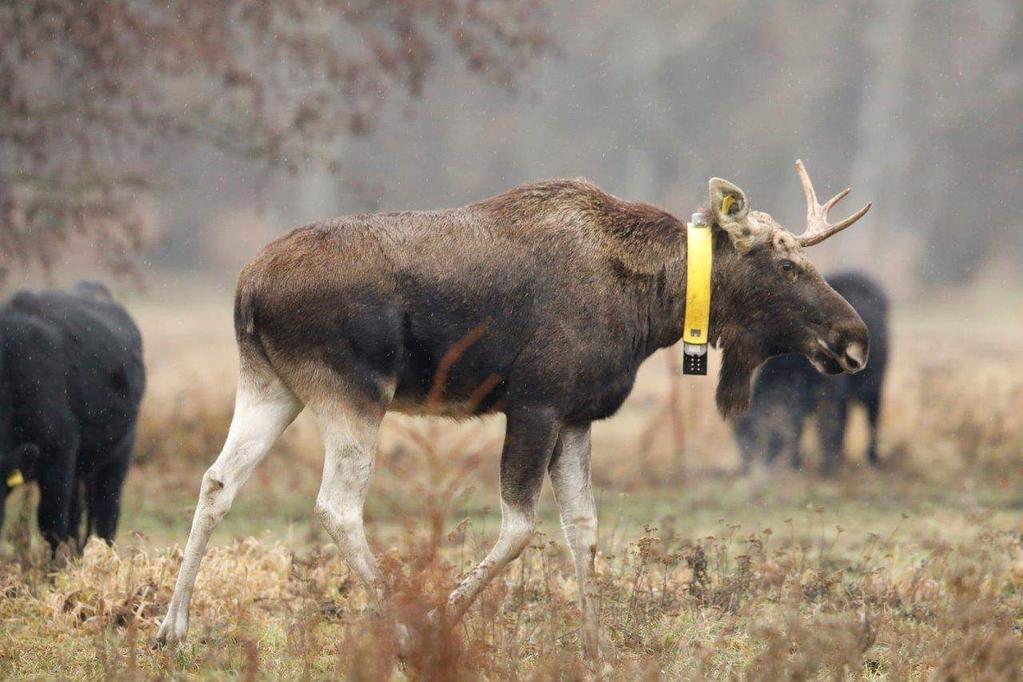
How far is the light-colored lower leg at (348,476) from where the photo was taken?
693 centimetres

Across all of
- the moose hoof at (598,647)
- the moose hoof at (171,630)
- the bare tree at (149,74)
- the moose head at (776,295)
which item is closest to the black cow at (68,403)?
the bare tree at (149,74)

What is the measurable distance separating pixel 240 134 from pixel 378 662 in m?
9.87

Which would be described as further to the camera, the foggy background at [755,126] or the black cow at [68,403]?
the foggy background at [755,126]

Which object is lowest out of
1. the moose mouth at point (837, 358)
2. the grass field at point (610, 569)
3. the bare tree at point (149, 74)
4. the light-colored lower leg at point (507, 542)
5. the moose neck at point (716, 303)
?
the grass field at point (610, 569)

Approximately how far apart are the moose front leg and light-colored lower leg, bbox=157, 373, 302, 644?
109 cm

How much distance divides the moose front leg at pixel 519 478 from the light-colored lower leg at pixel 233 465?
1.09 m

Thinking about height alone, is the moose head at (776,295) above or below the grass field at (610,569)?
above

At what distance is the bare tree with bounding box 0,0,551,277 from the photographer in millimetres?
13023

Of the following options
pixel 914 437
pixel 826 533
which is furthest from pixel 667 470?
pixel 826 533

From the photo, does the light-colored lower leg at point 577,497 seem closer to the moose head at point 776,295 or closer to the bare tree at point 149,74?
the moose head at point 776,295

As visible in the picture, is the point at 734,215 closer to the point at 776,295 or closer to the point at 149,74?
the point at 776,295

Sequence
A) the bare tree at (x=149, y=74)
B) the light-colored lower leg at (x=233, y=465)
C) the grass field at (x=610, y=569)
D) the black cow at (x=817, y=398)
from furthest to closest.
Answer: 1. the black cow at (x=817, y=398)
2. the bare tree at (x=149, y=74)
3. the light-colored lower leg at (x=233, y=465)
4. the grass field at (x=610, y=569)

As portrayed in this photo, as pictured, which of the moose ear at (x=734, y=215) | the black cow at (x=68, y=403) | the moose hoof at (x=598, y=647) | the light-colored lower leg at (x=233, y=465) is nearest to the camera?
the moose hoof at (x=598, y=647)

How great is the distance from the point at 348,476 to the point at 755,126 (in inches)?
1687
